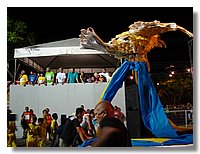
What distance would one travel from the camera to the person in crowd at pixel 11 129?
5727 millimetres

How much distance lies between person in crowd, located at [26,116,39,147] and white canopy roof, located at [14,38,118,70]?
0.73 meters

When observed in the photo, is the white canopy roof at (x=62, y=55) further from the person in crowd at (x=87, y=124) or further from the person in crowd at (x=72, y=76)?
the person in crowd at (x=87, y=124)

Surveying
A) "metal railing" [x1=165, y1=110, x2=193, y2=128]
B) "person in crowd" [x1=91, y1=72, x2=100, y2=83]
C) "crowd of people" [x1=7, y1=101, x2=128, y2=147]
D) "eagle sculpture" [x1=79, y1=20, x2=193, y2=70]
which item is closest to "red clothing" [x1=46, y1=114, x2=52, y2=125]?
"crowd of people" [x1=7, y1=101, x2=128, y2=147]

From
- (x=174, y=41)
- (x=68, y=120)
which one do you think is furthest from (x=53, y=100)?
(x=174, y=41)

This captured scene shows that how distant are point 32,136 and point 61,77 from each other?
84 centimetres

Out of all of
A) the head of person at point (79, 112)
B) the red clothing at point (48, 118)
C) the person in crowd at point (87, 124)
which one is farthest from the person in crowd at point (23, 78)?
the person in crowd at point (87, 124)

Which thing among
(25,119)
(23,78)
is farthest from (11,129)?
(23,78)

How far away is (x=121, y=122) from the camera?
5648mm

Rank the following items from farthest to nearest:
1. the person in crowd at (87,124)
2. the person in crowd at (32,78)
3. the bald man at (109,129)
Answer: the person in crowd at (32,78) → the person in crowd at (87,124) → the bald man at (109,129)

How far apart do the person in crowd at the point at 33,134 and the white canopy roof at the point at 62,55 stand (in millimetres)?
726

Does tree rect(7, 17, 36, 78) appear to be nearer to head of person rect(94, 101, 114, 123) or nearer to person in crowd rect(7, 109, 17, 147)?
person in crowd rect(7, 109, 17, 147)

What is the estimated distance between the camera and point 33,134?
18.9 feet

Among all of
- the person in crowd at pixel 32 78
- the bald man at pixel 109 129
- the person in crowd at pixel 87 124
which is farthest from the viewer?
the person in crowd at pixel 32 78

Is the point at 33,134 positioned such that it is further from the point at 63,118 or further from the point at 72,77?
the point at 72,77
